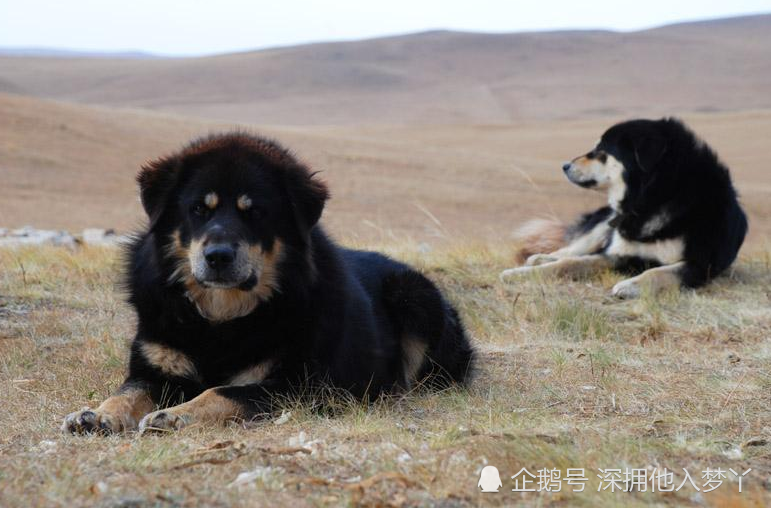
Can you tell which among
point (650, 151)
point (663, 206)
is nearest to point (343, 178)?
point (650, 151)

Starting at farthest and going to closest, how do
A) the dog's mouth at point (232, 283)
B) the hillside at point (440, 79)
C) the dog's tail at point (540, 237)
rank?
the hillside at point (440, 79) < the dog's tail at point (540, 237) < the dog's mouth at point (232, 283)

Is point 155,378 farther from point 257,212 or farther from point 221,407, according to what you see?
point 257,212

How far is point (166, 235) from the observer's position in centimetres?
486

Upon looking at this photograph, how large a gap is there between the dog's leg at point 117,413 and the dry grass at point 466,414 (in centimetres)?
12

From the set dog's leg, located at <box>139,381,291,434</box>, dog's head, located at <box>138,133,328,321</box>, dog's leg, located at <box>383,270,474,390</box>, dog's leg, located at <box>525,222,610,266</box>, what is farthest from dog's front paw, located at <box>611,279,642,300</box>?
dog's leg, located at <box>139,381,291,434</box>

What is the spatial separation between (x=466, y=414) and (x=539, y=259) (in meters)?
5.34

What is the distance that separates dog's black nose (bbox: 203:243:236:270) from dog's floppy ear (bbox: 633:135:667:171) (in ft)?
18.9

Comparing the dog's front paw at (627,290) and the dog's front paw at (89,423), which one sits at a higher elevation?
the dog's front paw at (89,423)

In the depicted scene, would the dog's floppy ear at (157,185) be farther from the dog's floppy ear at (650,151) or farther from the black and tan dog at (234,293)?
the dog's floppy ear at (650,151)

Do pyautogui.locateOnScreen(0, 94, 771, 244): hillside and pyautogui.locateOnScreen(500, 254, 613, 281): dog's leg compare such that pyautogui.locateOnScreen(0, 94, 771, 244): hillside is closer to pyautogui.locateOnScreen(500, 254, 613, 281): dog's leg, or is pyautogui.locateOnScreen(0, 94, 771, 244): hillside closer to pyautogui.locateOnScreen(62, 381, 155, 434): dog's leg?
pyautogui.locateOnScreen(500, 254, 613, 281): dog's leg

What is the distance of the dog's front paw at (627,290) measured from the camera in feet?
27.8

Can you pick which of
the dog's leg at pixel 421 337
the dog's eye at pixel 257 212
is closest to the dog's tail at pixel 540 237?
the dog's leg at pixel 421 337

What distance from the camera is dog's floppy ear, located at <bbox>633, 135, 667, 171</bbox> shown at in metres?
9.29

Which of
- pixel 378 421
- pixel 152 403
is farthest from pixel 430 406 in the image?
pixel 152 403
